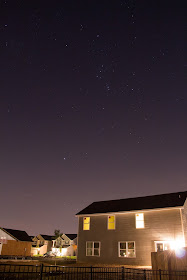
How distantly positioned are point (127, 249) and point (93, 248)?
4.32m

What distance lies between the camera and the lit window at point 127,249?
87.4 feet

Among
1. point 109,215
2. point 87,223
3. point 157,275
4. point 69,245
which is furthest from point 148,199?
point 69,245

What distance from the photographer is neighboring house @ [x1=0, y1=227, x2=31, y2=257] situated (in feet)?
150

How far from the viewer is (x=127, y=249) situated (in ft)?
88.8

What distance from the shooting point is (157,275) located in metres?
13.1

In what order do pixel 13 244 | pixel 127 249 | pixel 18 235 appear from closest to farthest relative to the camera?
pixel 127 249 → pixel 13 244 → pixel 18 235

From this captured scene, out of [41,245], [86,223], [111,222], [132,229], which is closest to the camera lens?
[132,229]

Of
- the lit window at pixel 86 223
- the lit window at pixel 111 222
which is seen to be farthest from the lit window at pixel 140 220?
the lit window at pixel 86 223

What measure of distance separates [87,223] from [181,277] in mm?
19519

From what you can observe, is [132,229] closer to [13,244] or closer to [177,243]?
[177,243]

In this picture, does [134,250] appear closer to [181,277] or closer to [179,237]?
[179,237]

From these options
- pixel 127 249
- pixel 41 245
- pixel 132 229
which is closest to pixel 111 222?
pixel 132 229

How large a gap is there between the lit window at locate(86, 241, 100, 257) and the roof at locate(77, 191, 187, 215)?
3416mm

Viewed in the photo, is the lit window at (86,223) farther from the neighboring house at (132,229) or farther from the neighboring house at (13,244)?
the neighboring house at (13,244)
